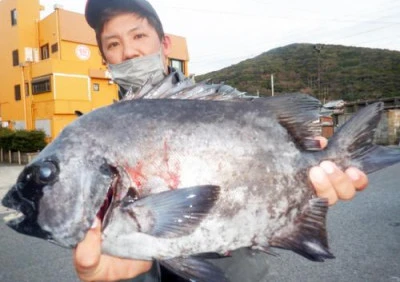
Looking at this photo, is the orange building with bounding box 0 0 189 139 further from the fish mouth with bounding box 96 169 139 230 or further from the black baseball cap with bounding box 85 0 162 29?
the fish mouth with bounding box 96 169 139 230

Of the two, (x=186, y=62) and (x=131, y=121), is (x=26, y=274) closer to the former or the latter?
(x=131, y=121)

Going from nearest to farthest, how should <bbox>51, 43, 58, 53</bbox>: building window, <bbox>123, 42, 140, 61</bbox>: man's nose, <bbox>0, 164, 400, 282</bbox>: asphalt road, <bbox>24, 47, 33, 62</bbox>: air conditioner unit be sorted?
1. <bbox>123, 42, 140, 61</bbox>: man's nose
2. <bbox>0, 164, 400, 282</bbox>: asphalt road
3. <bbox>51, 43, 58, 53</bbox>: building window
4. <bbox>24, 47, 33, 62</bbox>: air conditioner unit

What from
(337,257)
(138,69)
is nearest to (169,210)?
(138,69)

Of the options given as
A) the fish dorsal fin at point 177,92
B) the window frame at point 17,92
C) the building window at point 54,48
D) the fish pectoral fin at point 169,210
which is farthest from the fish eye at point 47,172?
the window frame at point 17,92

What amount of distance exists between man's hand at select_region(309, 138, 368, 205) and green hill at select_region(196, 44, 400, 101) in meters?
68.8

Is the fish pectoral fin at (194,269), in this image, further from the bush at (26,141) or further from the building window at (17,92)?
the building window at (17,92)

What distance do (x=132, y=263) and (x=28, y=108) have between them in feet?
101

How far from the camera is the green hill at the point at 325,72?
78000 mm

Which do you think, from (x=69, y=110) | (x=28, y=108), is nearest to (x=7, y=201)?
(x=69, y=110)

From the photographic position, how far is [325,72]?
3804 inches

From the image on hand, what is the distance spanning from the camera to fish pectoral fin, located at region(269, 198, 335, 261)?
A: 2115 mm

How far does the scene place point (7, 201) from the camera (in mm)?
1936

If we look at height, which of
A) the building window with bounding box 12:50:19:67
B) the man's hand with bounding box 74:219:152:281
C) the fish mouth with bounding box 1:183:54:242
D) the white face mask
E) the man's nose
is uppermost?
the building window with bounding box 12:50:19:67

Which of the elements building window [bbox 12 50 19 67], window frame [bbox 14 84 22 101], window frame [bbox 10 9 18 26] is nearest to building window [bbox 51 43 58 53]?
building window [bbox 12 50 19 67]
